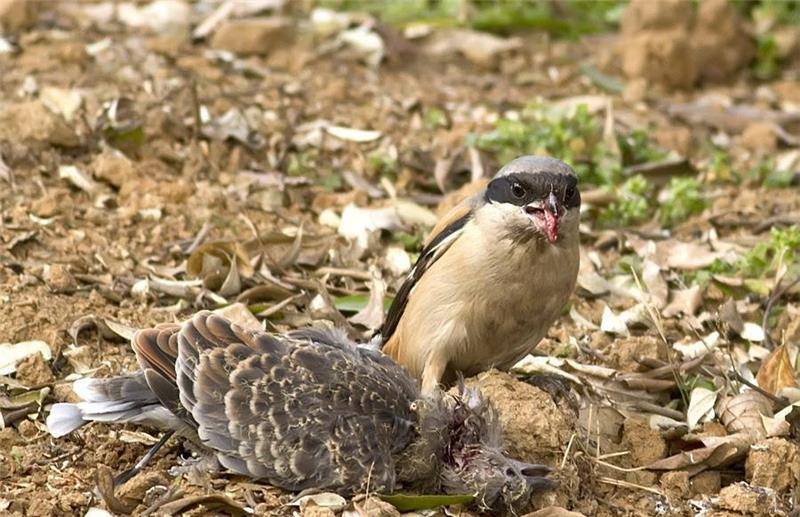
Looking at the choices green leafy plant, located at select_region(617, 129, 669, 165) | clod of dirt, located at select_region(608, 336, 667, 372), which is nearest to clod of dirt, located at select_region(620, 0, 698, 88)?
green leafy plant, located at select_region(617, 129, 669, 165)

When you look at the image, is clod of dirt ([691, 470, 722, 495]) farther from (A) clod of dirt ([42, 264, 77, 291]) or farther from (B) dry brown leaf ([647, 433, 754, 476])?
(A) clod of dirt ([42, 264, 77, 291])

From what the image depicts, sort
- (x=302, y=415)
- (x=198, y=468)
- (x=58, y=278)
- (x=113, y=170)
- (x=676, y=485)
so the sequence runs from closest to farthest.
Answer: (x=302, y=415)
(x=198, y=468)
(x=676, y=485)
(x=58, y=278)
(x=113, y=170)

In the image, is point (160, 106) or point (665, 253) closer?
point (665, 253)

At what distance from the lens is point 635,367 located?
6.55 metres

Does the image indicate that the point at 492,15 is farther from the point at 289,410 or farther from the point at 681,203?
the point at 289,410

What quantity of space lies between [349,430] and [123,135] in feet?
12.0

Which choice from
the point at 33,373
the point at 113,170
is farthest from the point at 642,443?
the point at 113,170

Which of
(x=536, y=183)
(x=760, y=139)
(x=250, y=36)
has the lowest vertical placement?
(x=760, y=139)

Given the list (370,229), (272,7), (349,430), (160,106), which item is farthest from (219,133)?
(349,430)

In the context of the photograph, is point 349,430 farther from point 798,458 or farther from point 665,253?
point 665,253

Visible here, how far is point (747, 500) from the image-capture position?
208 inches

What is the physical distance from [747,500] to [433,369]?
5.00ft

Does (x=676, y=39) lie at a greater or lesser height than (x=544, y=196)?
lesser

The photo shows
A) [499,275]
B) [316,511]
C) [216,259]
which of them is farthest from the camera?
[216,259]
